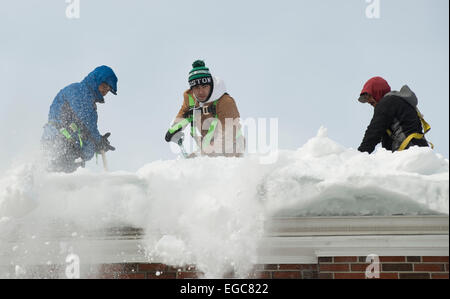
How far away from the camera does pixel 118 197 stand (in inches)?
155

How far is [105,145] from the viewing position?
5148mm

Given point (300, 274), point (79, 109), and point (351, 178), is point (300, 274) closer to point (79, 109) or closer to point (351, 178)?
point (351, 178)

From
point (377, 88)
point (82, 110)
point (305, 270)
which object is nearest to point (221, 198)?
point (305, 270)

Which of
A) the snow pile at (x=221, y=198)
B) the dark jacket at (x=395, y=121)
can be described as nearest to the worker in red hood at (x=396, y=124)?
the dark jacket at (x=395, y=121)

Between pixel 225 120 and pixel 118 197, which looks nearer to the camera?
pixel 118 197

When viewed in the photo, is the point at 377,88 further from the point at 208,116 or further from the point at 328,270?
the point at 328,270

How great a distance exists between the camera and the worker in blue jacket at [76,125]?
473 centimetres

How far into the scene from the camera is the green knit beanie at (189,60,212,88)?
5258 mm

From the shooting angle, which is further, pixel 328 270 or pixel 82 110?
pixel 82 110

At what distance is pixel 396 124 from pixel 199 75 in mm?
2361

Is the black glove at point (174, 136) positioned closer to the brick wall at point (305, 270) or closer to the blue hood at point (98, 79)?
the blue hood at point (98, 79)

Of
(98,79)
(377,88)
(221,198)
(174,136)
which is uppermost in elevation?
(98,79)
